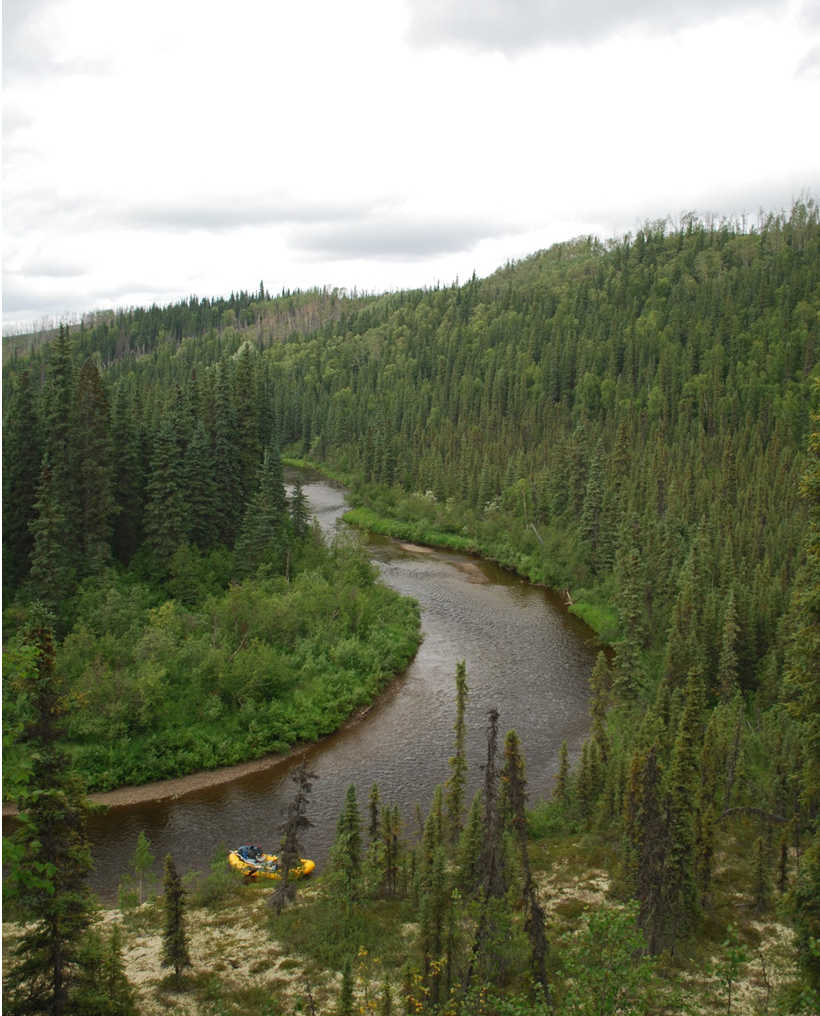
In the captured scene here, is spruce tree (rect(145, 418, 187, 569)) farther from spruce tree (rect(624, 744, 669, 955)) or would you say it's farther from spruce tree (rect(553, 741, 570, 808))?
spruce tree (rect(624, 744, 669, 955))

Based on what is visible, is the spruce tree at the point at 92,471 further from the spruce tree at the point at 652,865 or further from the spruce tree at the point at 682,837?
the spruce tree at the point at 652,865

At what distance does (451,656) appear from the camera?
60219mm

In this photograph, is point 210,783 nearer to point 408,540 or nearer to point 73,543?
point 73,543

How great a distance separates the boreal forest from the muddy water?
86.2 inches

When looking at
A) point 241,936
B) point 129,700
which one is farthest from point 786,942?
point 129,700

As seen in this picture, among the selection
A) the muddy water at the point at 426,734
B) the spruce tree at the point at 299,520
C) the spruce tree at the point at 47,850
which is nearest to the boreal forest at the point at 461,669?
the spruce tree at the point at 47,850

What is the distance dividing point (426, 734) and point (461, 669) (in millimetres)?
5881

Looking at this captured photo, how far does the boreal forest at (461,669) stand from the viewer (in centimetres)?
2005

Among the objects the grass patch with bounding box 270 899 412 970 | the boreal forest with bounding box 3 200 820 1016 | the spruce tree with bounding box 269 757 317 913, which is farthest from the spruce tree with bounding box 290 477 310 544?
the grass patch with bounding box 270 899 412 970

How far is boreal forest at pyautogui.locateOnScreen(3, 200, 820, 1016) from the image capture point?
2005 cm

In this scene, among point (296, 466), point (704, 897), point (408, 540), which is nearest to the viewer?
point (704, 897)

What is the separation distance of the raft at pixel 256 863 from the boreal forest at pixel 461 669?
228 centimetres

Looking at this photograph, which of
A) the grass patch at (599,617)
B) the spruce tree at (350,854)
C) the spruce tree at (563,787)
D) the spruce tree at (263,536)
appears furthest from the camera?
the spruce tree at (263,536)

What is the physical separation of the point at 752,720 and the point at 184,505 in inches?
1696
